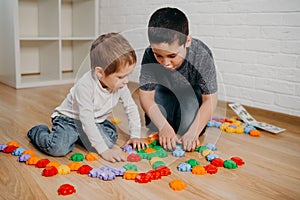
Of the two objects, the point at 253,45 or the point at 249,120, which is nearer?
the point at 249,120

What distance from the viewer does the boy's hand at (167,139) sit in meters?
1.13

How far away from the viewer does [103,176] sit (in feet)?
2.94

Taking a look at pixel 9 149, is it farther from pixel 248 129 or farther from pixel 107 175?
pixel 248 129

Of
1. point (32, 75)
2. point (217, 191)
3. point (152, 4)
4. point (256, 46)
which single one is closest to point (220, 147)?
point (217, 191)

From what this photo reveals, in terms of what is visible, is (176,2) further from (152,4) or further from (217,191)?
(217,191)

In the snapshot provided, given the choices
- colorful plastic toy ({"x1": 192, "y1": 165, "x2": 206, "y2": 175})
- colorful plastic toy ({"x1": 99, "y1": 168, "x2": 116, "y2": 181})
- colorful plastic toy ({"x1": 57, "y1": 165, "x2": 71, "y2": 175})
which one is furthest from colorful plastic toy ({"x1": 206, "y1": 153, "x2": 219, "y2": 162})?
colorful plastic toy ({"x1": 57, "y1": 165, "x2": 71, "y2": 175})

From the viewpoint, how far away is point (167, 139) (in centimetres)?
115

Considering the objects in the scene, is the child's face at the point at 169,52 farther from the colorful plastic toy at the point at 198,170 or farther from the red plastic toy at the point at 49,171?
the red plastic toy at the point at 49,171

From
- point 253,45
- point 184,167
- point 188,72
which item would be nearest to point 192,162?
point 184,167

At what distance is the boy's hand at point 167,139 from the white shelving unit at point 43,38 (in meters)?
1.26

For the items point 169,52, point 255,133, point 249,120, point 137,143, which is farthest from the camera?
point 249,120

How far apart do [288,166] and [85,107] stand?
25.3 inches

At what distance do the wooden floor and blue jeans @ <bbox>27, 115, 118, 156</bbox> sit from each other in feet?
0.08

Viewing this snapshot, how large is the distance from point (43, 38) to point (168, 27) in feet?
4.48
